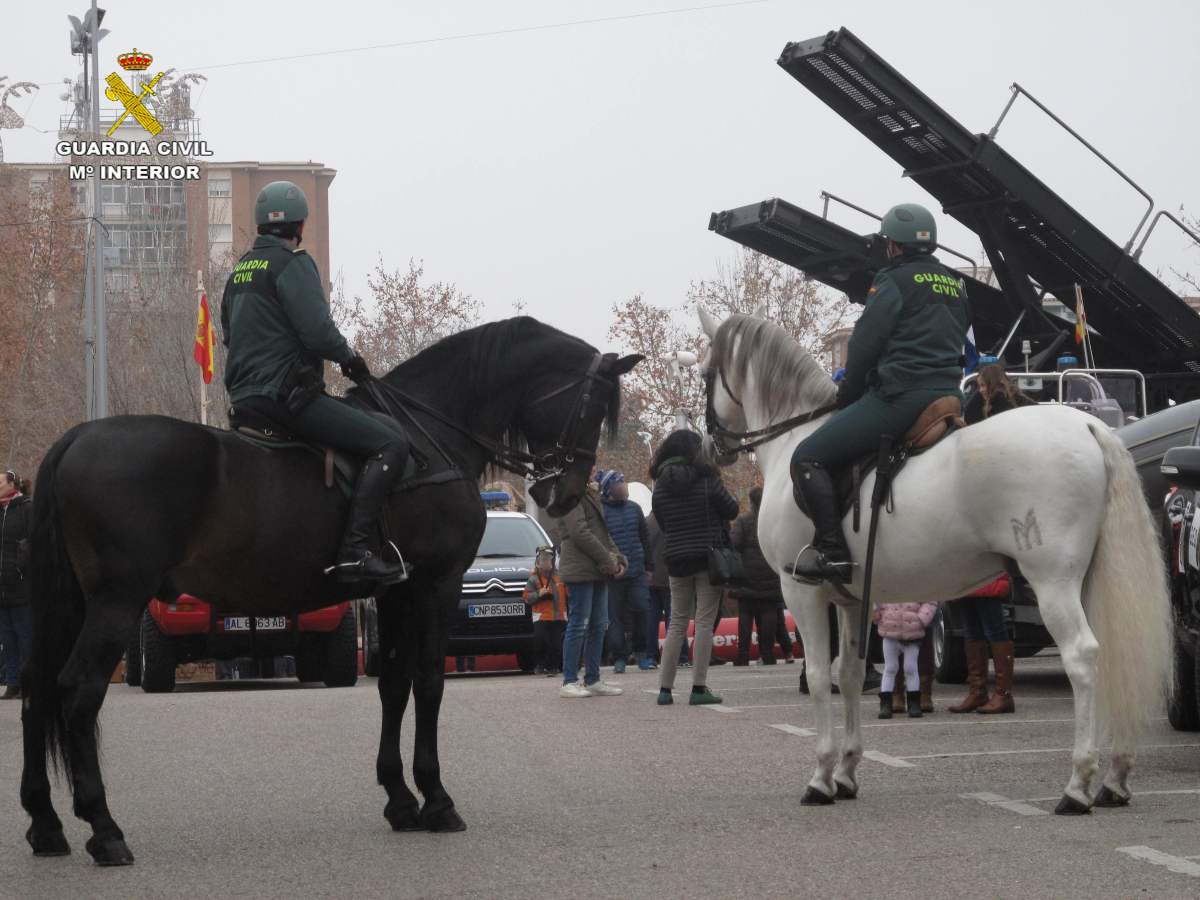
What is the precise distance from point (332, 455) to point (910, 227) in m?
2.92

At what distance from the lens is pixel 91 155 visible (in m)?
35.8

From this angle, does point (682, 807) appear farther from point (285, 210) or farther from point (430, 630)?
point (285, 210)

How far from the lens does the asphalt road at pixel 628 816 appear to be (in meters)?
6.34

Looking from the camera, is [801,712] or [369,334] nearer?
[801,712]

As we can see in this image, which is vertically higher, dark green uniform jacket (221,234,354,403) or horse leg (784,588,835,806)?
dark green uniform jacket (221,234,354,403)

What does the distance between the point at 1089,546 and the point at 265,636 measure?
967 centimetres

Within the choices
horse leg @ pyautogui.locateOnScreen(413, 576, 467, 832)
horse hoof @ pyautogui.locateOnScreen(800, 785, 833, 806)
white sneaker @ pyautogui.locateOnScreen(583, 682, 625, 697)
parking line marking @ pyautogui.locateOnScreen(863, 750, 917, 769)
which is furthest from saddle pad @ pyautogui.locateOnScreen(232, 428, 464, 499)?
white sneaker @ pyautogui.locateOnScreen(583, 682, 625, 697)

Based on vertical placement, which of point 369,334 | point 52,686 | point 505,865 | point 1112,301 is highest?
point 369,334

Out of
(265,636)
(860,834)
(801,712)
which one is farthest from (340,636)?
(860,834)

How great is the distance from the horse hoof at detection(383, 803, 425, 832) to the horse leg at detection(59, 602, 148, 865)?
1.18 metres

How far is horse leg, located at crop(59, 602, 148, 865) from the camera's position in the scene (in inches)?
278

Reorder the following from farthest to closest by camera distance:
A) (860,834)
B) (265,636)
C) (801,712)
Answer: (265,636) → (801,712) → (860,834)

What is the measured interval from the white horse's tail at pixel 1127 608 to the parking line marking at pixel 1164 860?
1.07m

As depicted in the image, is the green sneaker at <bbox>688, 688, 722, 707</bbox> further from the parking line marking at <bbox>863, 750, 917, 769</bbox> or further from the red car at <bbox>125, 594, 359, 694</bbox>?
the red car at <bbox>125, 594, 359, 694</bbox>
